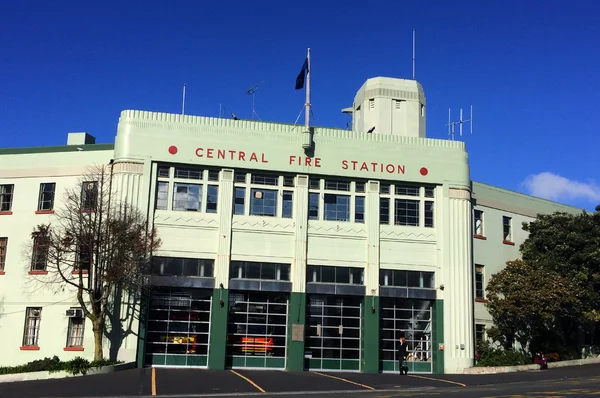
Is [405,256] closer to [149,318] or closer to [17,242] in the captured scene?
[149,318]

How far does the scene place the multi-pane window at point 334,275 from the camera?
1351 inches

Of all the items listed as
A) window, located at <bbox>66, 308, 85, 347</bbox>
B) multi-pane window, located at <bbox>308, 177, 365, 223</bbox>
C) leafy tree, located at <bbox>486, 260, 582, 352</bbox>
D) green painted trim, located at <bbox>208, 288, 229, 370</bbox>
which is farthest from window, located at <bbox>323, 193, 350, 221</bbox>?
window, located at <bbox>66, 308, 85, 347</bbox>

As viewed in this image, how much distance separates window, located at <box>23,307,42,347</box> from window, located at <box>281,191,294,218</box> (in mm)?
12935

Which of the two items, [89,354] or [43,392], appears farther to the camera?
[89,354]

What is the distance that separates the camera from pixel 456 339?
3456 centimetres

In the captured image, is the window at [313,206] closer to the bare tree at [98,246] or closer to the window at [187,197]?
the window at [187,197]

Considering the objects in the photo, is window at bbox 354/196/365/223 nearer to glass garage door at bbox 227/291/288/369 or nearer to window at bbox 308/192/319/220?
window at bbox 308/192/319/220

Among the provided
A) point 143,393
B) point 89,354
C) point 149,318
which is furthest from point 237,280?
point 143,393

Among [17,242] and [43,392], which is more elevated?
[17,242]

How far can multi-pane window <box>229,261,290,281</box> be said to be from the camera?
33.6m

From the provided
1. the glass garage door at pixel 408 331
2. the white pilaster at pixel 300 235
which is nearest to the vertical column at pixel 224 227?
the white pilaster at pixel 300 235

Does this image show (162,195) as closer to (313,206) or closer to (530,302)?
(313,206)

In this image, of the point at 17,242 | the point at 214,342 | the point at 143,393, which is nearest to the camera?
the point at 143,393

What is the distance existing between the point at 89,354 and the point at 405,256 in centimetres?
1617
